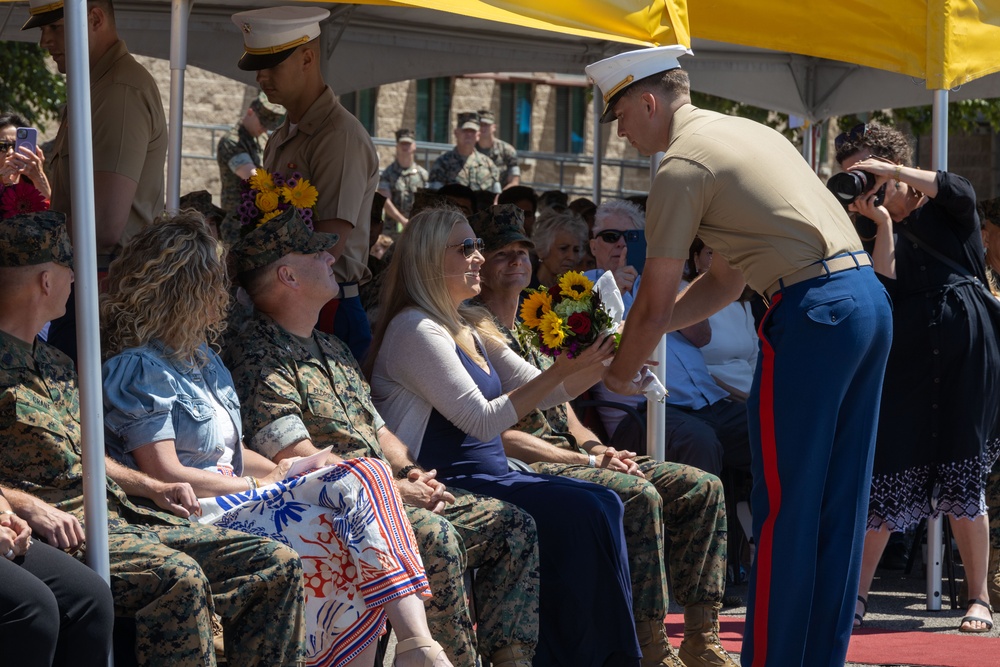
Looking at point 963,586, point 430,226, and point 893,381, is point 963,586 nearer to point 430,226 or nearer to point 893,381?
point 893,381

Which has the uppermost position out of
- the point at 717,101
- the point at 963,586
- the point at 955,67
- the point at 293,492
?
the point at 717,101

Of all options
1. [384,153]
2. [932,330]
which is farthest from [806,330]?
[384,153]

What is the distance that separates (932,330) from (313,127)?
8.51 feet

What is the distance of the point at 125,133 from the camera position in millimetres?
4812

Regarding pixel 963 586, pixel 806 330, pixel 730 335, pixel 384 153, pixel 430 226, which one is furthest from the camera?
pixel 384 153

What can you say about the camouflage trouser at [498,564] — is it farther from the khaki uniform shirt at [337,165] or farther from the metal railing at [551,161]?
the metal railing at [551,161]

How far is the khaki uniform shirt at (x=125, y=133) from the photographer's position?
4797 millimetres

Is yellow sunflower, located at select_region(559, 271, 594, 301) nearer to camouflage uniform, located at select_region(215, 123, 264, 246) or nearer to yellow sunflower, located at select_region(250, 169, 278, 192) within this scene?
yellow sunflower, located at select_region(250, 169, 278, 192)

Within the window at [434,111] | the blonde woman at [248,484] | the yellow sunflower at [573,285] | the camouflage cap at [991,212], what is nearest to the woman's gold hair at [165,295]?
the blonde woman at [248,484]

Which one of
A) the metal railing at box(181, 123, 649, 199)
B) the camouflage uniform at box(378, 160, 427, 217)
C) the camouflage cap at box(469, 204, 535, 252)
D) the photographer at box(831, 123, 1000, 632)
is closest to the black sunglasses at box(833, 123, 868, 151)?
the photographer at box(831, 123, 1000, 632)

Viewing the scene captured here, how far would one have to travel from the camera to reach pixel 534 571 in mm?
4316

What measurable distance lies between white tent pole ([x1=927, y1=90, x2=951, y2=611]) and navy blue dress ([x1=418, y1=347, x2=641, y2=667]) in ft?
6.32

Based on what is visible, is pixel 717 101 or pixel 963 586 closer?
pixel 963 586

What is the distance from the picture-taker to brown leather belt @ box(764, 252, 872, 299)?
12.6ft
